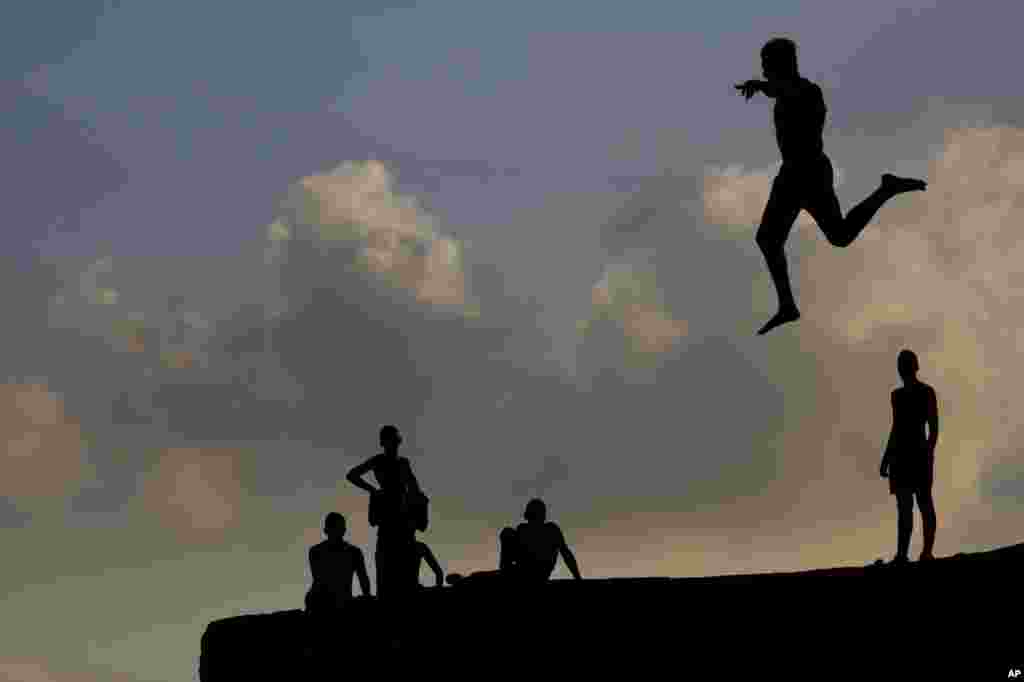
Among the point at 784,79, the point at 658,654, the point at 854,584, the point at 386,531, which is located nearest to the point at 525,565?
the point at 386,531

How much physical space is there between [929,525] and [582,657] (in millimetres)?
2854

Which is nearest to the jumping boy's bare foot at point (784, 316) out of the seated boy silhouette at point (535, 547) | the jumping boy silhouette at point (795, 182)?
the jumping boy silhouette at point (795, 182)

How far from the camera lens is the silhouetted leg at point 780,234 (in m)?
18.2

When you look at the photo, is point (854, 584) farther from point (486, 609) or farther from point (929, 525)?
point (486, 609)

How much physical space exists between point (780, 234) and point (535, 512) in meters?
4.32

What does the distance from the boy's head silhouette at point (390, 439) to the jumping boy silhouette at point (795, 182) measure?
176 inches

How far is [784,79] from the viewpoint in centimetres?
1792

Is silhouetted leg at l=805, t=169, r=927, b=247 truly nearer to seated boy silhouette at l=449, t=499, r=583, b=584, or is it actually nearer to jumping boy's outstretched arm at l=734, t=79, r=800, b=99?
jumping boy's outstretched arm at l=734, t=79, r=800, b=99

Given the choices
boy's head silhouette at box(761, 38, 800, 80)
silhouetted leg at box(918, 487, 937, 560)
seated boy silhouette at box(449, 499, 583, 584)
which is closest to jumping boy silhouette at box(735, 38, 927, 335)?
boy's head silhouette at box(761, 38, 800, 80)

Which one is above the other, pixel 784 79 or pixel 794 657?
pixel 784 79

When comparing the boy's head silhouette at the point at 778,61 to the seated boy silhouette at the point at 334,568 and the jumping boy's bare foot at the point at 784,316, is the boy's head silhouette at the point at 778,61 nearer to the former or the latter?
the jumping boy's bare foot at the point at 784,316

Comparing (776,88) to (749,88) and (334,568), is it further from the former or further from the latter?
(334,568)

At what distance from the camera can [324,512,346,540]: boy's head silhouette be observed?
70.6 feet

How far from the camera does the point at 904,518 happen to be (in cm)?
1891
